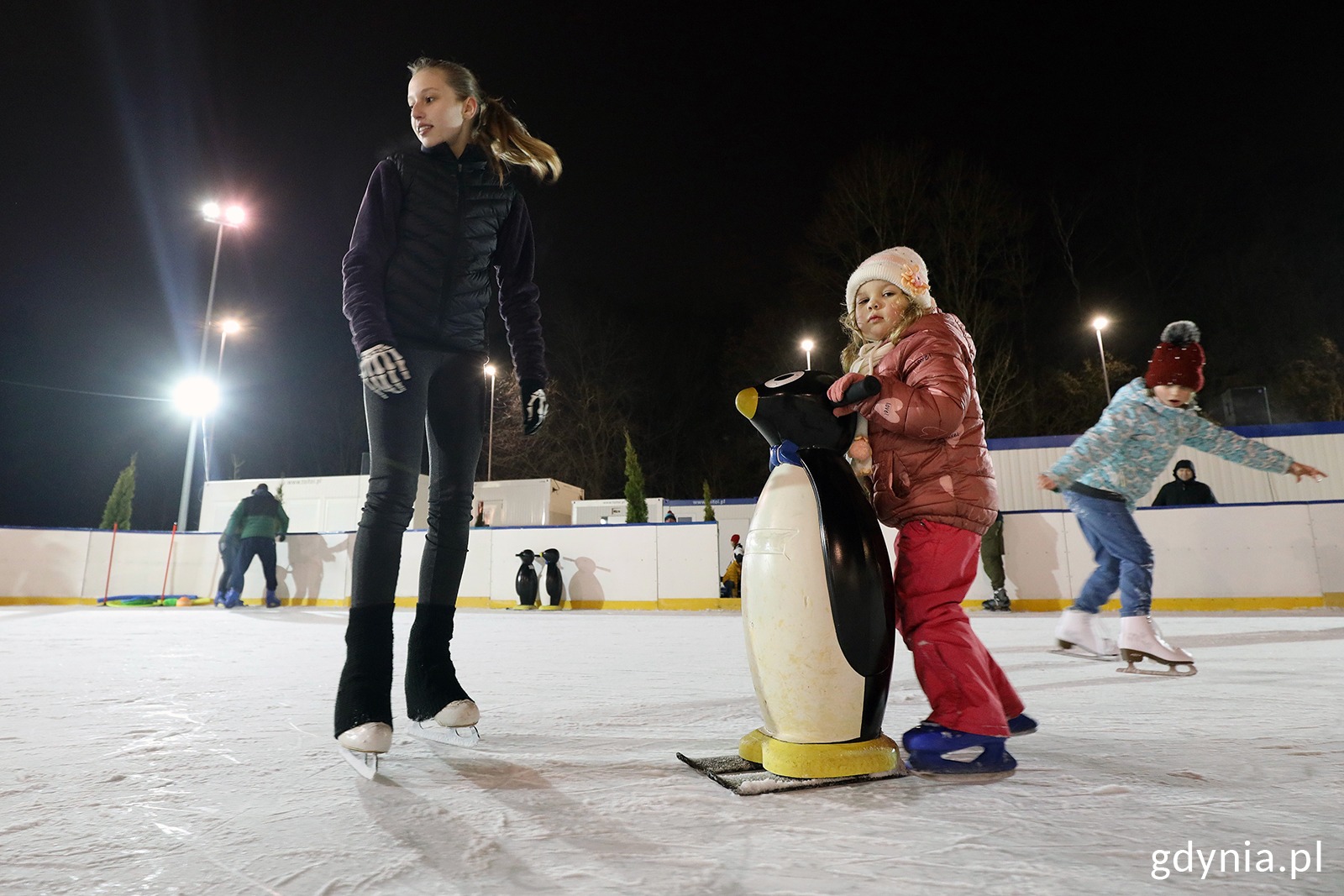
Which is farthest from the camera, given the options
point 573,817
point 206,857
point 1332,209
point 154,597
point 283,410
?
point 283,410

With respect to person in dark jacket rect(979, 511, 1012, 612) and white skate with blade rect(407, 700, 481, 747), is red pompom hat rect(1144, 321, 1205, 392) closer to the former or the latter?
white skate with blade rect(407, 700, 481, 747)

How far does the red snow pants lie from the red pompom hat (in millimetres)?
2079

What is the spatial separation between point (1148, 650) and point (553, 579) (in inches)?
291

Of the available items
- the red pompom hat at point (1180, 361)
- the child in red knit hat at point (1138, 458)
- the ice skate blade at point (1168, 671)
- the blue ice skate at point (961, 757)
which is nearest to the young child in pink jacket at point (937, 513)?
the blue ice skate at point (961, 757)

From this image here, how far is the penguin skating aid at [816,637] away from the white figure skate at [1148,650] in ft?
6.62

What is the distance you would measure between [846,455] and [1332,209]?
2499 cm

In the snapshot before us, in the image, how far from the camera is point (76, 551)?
1012 cm

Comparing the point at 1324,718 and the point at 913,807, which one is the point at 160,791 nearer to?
the point at 913,807

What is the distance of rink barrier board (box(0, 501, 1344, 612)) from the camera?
22.7 feet

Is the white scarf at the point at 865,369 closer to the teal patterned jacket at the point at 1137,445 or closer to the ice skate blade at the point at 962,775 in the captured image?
the ice skate blade at the point at 962,775

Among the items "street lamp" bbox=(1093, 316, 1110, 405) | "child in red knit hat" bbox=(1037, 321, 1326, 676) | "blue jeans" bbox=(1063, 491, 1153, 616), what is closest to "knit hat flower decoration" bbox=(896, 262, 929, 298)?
"child in red knit hat" bbox=(1037, 321, 1326, 676)

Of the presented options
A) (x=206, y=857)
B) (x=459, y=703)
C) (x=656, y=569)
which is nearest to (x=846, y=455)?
(x=459, y=703)

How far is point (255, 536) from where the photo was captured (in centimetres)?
923

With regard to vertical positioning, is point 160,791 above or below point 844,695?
below
